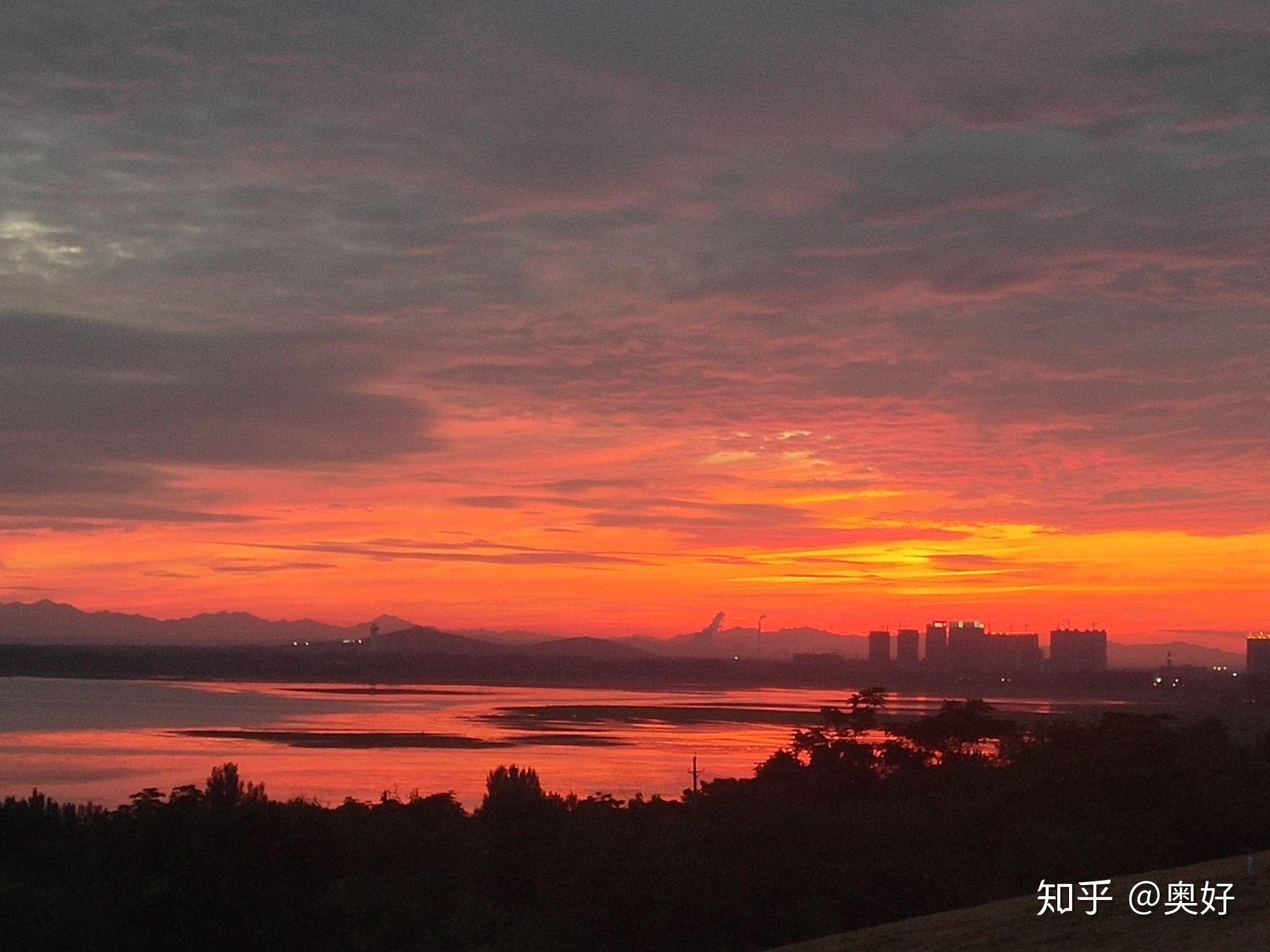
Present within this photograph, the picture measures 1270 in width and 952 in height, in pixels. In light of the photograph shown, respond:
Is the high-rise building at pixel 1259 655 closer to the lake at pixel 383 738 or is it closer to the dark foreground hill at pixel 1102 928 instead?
the lake at pixel 383 738

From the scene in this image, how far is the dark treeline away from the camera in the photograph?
72.5 ft

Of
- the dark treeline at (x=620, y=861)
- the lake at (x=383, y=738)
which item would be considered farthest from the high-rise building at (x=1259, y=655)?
the dark treeline at (x=620, y=861)

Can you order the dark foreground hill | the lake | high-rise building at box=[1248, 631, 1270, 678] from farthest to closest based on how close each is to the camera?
high-rise building at box=[1248, 631, 1270, 678] → the lake → the dark foreground hill

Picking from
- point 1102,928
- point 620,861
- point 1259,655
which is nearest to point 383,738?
point 620,861

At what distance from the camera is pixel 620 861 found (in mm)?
22984

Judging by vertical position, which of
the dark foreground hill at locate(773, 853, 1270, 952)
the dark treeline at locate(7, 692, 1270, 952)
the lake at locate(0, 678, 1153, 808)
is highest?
the dark foreground hill at locate(773, 853, 1270, 952)

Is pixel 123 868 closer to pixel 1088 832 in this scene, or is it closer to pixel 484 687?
pixel 1088 832

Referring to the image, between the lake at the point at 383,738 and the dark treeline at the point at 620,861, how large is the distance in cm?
2189

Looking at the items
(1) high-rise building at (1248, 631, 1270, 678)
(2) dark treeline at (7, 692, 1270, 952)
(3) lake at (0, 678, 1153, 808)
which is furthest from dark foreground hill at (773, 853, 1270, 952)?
(1) high-rise building at (1248, 631, 1270, 678)

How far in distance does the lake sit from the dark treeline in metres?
21.9

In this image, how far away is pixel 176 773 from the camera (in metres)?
59.7

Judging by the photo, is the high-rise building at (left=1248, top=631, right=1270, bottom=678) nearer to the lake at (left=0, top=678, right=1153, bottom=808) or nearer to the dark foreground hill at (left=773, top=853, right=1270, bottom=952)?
the lake at (left=0, top=678, right=1153, bottom=808)

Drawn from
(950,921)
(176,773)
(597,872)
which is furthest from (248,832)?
(176,773)

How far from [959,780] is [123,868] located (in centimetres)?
2047
